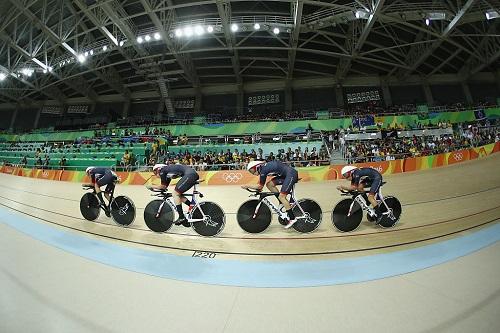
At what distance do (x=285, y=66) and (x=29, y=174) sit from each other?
71.2 ft

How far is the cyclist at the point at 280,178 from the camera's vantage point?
4.13m

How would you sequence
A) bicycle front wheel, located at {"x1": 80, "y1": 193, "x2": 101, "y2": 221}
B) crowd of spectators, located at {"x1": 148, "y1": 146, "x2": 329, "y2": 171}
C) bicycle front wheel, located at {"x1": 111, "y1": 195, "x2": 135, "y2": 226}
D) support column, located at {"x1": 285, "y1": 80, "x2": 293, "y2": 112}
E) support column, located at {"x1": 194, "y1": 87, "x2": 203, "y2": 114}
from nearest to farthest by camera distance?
bicycle front wheel, located at {"x1": 111, "y1": 195, "x2": 135, "y2": 226}, bicycle front wheel, located at {"x1": 80, "y1": 193, "x2": 101, "y2": 221}, crowd of spectators, located at {"x1": 148, "y1": 146, "x2": 329, "y2": 171}, support column, located at {"x1": 285, "y1": 80, "x2": 293, "y2": 112}, support column, located at {"x1": 194, "y1": 87, "x2": 203, "y2": 114}

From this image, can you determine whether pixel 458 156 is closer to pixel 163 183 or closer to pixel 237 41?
pixel 163 183

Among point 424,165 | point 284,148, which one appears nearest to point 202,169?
point 284,148

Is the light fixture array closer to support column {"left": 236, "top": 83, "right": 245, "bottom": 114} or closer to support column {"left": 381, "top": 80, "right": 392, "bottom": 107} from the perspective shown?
support column {"left": 381, "top": 80, "right": 392, "bottom": 107}

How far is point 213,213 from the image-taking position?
14.3 feet

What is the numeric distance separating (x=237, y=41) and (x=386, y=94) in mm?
15424

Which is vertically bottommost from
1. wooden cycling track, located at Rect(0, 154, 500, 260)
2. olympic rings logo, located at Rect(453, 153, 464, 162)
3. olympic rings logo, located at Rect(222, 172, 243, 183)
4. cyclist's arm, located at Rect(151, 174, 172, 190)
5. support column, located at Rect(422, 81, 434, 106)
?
wooden cycling track, located at Rect(0, 154, 500, 260)

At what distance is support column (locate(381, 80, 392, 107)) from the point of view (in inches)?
1007

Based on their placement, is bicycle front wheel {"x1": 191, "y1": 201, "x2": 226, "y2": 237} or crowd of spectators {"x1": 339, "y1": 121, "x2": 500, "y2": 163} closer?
bicycle front wheel {"x1": 191, "y1": 201, "x2": 226, "y2": 237}

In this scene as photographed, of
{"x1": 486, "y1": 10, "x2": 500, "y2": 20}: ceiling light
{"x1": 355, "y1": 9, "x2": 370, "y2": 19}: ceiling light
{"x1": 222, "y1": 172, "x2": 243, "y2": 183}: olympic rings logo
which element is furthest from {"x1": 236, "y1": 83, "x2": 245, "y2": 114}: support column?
{"x1": 486, "y1": 10, "x2": 500, "y2": 20}: ceiling light

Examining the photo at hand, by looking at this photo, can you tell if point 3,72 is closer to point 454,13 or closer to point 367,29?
point 367,29

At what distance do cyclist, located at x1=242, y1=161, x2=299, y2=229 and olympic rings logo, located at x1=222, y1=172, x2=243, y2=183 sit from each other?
7827 millimetres

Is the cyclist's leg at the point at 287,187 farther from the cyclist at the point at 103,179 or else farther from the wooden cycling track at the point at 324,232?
the cyclist at the point at 103,179
